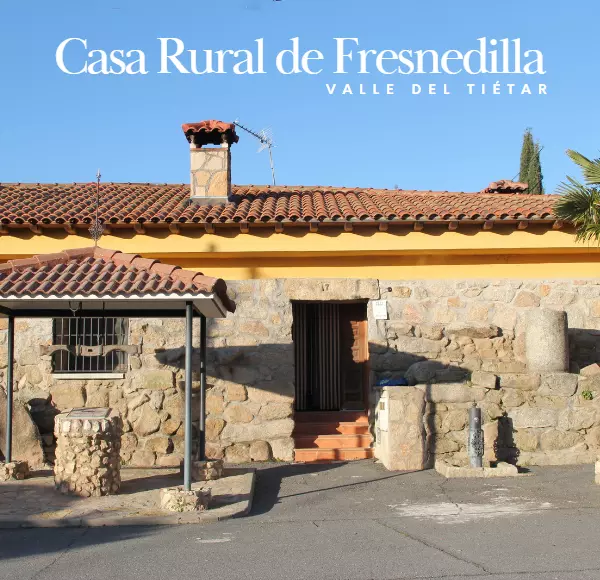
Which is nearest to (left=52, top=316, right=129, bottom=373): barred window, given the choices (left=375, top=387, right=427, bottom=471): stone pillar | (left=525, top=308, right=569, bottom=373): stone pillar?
(left=375, top=387, right=427, bottom=471): stone pillar

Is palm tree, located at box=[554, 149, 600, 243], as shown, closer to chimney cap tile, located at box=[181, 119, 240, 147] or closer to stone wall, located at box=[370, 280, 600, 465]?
stone wall, located at box=[370, 280, 600, 465]

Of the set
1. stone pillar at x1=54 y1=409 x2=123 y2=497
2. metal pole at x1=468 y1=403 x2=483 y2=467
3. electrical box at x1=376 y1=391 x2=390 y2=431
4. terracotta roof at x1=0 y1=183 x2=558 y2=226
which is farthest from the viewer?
terracotta roof at x1=0 y1=183 x2=558 y2=226

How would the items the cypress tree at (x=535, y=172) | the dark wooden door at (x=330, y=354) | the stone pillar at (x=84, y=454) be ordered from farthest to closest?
the cypress tree at (x=535, y=172) → the dark wooden door at (x=330, y=354) → the stone pillar at (x=84, y=454)

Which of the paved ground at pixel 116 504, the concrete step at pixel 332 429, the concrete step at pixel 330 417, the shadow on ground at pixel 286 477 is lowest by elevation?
the shadow on ground at pixel 286 477

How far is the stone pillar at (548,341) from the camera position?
447 inches

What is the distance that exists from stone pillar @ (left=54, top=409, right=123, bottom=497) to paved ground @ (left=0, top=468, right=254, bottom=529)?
134 millimetres

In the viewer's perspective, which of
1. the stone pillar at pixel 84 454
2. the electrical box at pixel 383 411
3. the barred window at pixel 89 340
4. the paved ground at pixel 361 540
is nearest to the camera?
the paved ground at pixel 361 540

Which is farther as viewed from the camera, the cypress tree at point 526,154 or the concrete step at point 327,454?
the cypress tree at point 526,154

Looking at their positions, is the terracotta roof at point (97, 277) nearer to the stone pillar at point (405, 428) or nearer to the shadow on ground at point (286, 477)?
the shadow on ground at point (286, 477)

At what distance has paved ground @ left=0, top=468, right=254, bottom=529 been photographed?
7.47 meters

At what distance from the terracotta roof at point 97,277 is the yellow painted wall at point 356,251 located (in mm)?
2661

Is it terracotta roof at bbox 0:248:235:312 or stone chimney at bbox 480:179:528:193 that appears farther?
stone chimney at bbox 480:179:528:193

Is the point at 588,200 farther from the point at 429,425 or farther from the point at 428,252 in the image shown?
the point at 429,425

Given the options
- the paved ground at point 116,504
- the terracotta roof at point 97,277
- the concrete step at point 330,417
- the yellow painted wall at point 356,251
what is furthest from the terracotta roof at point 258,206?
the paved ground at point 116,504
